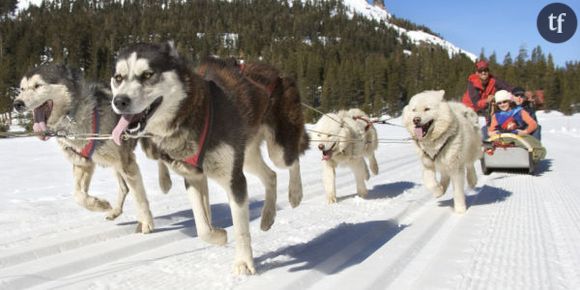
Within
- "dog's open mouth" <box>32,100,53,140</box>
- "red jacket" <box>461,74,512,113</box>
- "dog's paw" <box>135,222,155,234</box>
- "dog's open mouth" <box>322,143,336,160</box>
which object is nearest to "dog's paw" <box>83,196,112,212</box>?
"dog's paw" <box>135,222,155,234</box>

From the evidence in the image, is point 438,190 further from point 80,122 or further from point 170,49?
point 80,122

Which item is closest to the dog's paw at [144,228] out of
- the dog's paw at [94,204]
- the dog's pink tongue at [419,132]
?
the dog's paw at [94,204]

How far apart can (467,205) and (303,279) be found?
10.6ft

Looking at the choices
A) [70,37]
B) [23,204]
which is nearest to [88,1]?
[70,37]

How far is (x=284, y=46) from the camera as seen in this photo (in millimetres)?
98562

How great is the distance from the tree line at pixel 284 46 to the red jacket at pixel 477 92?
29.4 meters

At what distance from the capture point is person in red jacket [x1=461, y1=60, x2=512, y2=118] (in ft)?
26.2

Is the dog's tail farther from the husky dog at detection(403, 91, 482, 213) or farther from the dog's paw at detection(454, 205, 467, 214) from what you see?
the dog's paw at detection(454, 205, 467, 214)

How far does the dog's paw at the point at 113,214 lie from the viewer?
4559 mm

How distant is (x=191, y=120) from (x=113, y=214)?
93.1 inches

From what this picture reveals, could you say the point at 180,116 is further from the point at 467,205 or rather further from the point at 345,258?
the point at 467,205

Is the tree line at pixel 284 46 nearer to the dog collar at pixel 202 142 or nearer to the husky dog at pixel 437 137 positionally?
the husky dog at pixel 437 137

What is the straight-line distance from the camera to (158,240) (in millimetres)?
3928

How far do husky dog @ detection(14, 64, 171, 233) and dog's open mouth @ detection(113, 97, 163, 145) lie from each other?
1.51 meters
